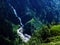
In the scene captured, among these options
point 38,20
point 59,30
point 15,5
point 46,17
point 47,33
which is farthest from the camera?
point 46,17

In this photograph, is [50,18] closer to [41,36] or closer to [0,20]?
[41,36]

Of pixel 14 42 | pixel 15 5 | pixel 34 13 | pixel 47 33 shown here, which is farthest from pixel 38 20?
pixel 14 42

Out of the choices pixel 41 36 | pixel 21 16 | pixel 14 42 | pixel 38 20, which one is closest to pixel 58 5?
pixel 38 20

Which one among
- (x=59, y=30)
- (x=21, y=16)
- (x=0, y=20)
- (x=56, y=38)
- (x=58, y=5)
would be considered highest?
(x=58, y=5)

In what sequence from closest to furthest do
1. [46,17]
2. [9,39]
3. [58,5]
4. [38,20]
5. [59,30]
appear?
[9,39]
[59,30]
[38,20]
[46,17]
[58,5]

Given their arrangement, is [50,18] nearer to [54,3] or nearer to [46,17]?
[46,17]

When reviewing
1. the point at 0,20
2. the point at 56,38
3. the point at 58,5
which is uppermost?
the point at 58,5

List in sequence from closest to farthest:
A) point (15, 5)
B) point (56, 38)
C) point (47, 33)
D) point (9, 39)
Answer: point (9, 39) → point (56, 38) → point (47, 33) → point (15, 5)

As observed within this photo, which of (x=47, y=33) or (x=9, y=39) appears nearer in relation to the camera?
(x=9, y=39)

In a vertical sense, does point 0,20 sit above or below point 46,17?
below
